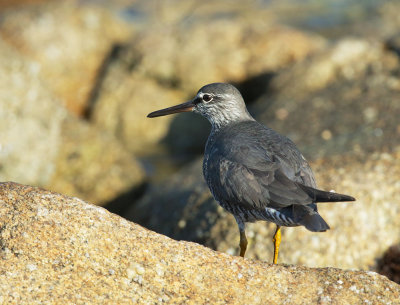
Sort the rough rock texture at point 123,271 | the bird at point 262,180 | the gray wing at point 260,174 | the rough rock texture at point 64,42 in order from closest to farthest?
the rough rock texture at point 123,271 < the bird at point 262,180 < the gray wing at point 260,174 < the rough rock texture at point 64,42

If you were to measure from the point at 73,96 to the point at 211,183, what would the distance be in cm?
887

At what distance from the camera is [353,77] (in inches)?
460

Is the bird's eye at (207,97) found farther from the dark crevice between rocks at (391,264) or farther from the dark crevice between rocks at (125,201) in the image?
the dark crevice between rocks at (125,201)

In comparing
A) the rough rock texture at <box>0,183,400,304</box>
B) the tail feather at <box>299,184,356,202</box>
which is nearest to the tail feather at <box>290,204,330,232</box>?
the tail feather at <box>299,184,356,202</box>

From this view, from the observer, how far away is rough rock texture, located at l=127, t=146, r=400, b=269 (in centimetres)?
711

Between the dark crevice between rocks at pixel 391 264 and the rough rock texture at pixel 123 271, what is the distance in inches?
94.8

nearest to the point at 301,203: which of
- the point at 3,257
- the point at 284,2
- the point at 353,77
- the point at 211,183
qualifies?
the point at 211,183

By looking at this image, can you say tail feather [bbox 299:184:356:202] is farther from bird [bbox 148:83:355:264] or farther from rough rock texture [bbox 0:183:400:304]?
rough rock texture [bbox 0:183:400:304]

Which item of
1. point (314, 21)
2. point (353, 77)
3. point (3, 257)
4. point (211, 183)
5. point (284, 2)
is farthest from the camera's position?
point (284, 2)

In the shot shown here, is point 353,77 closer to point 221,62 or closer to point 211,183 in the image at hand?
point 221,62

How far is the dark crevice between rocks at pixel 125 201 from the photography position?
33.4 feet

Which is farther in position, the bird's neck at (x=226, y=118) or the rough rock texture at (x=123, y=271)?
the bird's neck at (x=226, y=118)

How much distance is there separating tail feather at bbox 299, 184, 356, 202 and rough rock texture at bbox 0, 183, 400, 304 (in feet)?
1.93

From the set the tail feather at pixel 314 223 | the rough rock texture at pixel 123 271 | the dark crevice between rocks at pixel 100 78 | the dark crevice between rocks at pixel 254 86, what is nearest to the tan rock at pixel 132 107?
the dark crevice between rocks at pixel 100 78
